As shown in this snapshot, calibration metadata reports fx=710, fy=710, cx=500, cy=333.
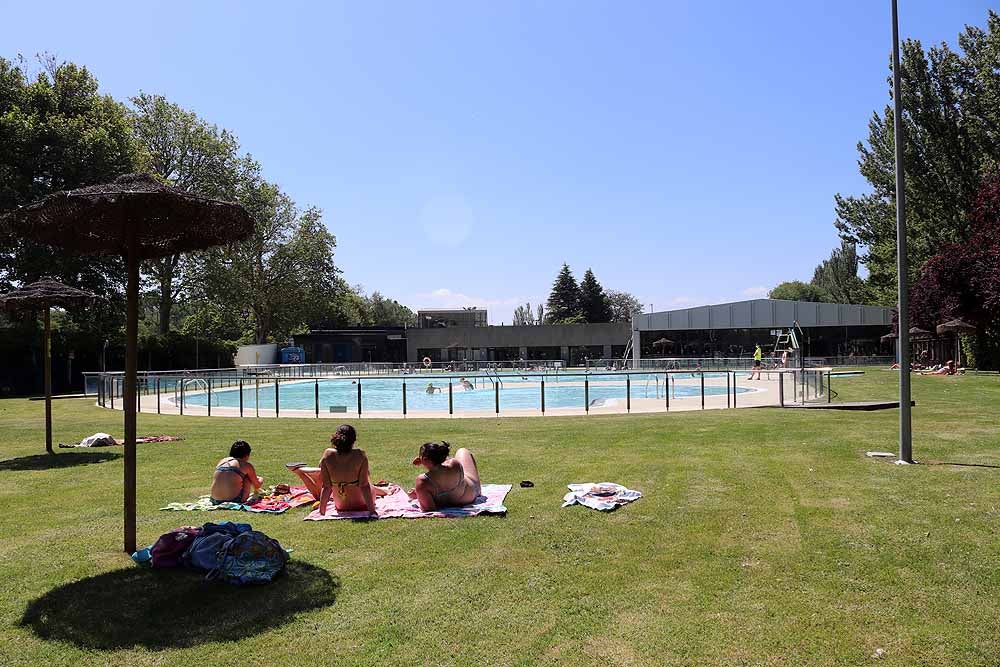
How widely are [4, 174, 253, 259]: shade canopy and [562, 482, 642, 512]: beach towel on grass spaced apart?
13.7 feet

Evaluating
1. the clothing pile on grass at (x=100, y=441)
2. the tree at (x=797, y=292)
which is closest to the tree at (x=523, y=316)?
the tree at (x=797, y=292)

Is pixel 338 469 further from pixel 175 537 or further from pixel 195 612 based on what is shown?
pixel 195 612

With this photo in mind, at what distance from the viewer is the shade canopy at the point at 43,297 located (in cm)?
1128

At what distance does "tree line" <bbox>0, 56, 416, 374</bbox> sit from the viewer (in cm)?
3195

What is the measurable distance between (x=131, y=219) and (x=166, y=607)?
10.5ft

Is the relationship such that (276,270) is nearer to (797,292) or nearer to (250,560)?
(250,560)

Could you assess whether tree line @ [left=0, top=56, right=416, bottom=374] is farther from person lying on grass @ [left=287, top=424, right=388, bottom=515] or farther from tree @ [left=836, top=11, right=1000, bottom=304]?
tree @ [left=836, top=11, right=1000, bottom=304]

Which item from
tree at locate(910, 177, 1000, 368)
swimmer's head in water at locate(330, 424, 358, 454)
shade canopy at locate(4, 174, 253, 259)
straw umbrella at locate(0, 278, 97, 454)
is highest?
tree at locate(910, 177, 1000, 368)

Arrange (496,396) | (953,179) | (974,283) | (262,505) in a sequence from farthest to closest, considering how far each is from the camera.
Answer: (953,179)
(974,283)
(496,396)
(262,505)

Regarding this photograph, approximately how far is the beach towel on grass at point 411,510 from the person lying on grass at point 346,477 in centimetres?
10

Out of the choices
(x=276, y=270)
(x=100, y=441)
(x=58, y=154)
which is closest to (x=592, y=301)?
(x=276, y=270)

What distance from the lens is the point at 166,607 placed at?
4.59 meters

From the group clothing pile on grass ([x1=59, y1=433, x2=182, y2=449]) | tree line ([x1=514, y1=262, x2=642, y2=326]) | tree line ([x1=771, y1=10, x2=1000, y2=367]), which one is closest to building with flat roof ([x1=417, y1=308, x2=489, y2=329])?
tree line ([x1=514, y1=262, x2=642, y2=326])

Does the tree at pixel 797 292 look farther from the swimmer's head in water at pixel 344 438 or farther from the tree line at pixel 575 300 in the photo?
the swimmer's head in water at pixel 344 438
